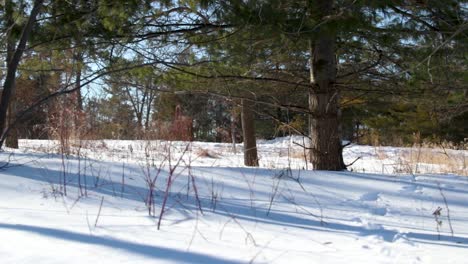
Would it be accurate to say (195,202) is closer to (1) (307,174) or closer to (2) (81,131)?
(1) (307,174)

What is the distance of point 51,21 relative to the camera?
4.48m

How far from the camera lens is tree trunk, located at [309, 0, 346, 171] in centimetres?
489

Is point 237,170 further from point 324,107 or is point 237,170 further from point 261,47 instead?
point 261,47

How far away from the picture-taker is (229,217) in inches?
101

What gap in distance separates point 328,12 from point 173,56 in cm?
195

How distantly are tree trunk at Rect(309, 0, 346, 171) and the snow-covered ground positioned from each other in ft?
2.73

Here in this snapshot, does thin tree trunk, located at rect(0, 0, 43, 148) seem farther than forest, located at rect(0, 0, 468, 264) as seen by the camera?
Yes

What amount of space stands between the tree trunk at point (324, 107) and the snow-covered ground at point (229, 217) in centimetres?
83

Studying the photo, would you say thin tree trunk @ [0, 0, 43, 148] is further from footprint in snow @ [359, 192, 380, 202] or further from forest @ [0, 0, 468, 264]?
footprint in snow @ [359, 192, 380, 202]

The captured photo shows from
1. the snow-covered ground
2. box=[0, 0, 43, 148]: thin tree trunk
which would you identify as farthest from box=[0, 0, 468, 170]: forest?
the snow-covered ground

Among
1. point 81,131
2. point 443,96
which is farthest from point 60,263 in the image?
point 81,131

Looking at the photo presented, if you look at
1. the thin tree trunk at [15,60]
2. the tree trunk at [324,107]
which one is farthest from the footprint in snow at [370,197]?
the thin tree trunk at [15,60]

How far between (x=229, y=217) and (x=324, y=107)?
2.71 metres

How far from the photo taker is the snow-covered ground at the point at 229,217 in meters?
1.85
